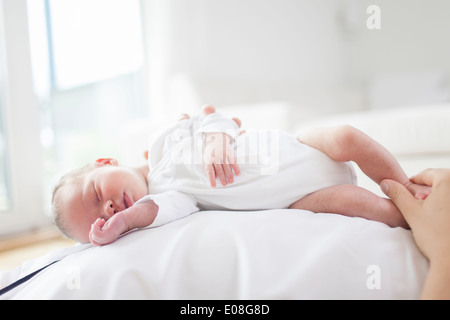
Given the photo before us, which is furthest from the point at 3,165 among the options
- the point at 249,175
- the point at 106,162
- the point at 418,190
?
the point at 418,190

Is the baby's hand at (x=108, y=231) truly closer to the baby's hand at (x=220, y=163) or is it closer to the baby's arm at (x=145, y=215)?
the baby's arm at (x=145, y=215)

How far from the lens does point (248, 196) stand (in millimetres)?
908

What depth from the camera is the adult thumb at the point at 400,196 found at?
2.43 ft

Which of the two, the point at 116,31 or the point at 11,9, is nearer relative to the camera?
the point at 11,9

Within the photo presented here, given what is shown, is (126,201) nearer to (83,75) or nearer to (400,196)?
(400,196)

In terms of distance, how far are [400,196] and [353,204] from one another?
0.10 m

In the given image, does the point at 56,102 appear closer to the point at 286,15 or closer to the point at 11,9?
the point at 11,9

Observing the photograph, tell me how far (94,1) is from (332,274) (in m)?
2.74

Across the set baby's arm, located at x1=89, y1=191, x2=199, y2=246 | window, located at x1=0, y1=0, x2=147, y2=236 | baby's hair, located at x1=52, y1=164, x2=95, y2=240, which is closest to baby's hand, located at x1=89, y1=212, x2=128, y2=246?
baby's arm, located at x1=89, y1=191, x2=199, y2=246

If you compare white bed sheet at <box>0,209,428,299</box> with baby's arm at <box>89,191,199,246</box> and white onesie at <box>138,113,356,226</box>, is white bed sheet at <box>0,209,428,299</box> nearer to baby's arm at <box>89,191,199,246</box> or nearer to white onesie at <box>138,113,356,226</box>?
baby's arm at <box>89,191,199,246</box>

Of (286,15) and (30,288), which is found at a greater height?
(286,15)

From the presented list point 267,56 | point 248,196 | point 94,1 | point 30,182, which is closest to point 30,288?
point 248,196

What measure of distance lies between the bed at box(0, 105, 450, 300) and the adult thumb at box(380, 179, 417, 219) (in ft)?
0.19

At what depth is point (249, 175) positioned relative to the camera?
0.92 metres
